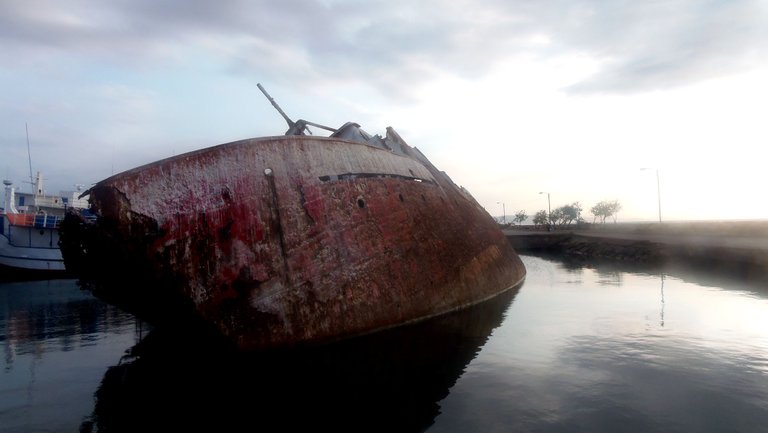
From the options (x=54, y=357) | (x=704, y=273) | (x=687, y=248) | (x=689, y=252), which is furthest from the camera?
(x=687, y=248)

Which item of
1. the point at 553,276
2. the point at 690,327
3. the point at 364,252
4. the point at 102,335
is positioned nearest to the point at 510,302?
the point at 690,327

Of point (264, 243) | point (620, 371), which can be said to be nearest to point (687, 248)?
point (620, 371)

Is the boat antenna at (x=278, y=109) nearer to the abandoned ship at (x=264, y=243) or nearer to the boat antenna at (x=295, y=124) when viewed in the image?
the boat antenna at (x=295, y=124)

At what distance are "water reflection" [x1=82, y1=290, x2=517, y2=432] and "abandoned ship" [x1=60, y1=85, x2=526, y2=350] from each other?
0.37 meters

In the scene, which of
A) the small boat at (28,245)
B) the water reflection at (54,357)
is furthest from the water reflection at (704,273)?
the small boat at (28,245)

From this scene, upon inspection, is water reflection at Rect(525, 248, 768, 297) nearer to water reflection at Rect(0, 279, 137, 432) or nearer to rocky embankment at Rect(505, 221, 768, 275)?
rocky embankment at Rect(505, 221, 768, 275)

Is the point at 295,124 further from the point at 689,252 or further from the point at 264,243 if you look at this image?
the point at 689,252

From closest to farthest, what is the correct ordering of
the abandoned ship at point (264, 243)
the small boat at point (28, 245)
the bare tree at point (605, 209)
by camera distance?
the abandoned ship at point (264, 243), the small boat at point (28, 245), the bare tree at point (605, 209)

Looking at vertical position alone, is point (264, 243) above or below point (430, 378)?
above

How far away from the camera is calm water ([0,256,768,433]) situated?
15.5ft

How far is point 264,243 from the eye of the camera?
21.2 ft

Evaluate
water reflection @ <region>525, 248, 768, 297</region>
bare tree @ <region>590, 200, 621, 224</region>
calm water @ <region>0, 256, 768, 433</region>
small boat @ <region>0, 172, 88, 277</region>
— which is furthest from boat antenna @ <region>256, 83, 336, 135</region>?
bare tree @ <region>590, 200, 621, 224</region>

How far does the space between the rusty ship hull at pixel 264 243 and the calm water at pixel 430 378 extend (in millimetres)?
520

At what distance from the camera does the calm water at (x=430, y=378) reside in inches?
186
